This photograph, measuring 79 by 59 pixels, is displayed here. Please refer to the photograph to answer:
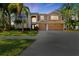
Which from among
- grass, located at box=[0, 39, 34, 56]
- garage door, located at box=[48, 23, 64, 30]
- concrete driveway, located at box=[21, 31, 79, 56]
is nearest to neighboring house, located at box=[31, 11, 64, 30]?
garage door, located at box=[48, 23, 64, 30]

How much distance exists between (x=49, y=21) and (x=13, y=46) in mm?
527

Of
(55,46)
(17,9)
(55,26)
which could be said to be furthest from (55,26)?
(17,9)

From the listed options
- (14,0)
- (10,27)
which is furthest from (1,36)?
(14,0)

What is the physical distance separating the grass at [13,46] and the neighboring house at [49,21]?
22 centimetres

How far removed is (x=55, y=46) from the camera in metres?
4.80

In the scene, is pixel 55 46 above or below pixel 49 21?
below

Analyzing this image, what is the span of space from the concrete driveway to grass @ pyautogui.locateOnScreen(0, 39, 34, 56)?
6 centimetres

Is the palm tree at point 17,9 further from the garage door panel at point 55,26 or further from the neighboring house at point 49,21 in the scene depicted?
the garage door panel at point 55,26

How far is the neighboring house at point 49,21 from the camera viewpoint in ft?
15.9

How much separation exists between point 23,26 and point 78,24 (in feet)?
2.16

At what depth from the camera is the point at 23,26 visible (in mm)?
4871

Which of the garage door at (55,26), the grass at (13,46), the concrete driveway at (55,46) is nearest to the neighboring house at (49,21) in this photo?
the garage door at (55,26)

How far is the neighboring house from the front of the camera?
486 centimetres

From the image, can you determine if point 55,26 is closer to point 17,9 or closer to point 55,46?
point 55,46
